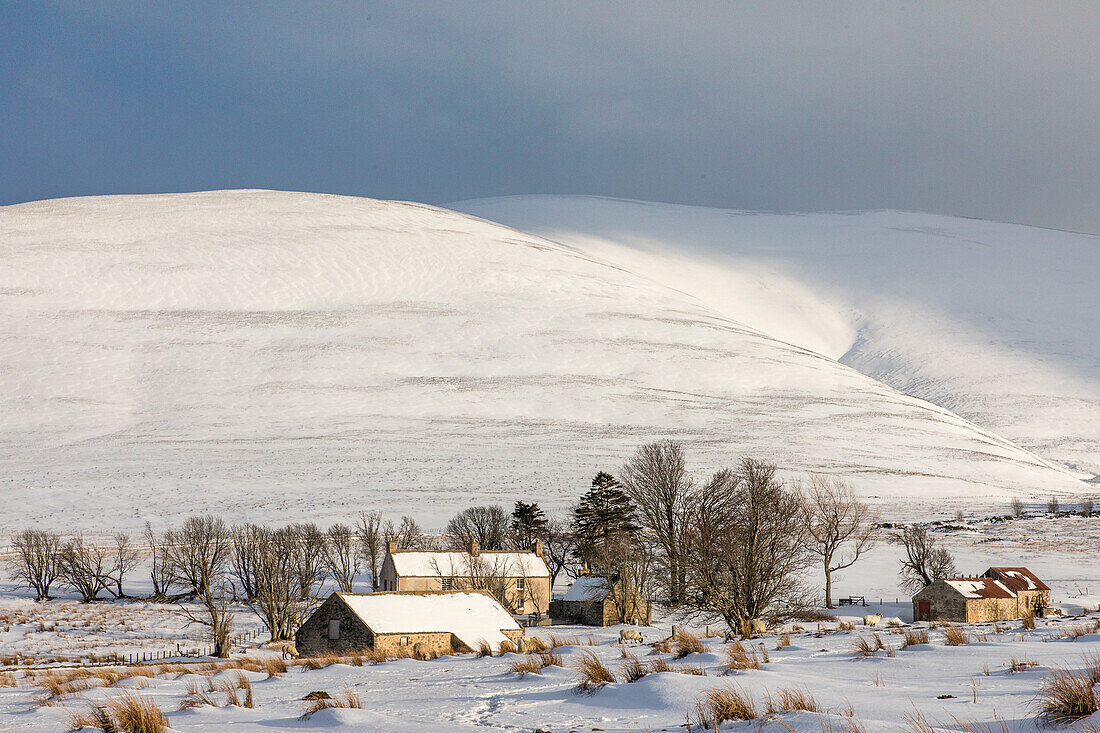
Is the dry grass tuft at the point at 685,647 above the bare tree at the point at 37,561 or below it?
below

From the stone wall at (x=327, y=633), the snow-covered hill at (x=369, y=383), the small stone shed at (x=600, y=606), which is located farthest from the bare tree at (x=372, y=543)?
the stone wall at (x=327, y=633)

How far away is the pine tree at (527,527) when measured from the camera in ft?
228

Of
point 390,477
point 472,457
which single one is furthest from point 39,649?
point 472,457

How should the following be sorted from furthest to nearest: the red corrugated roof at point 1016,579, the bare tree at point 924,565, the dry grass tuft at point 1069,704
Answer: the bare tree at point 924,565 → the red corrugated roof at point 1016,579 → the dry grass tuft at point 1069,704

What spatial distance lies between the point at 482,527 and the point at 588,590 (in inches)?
775

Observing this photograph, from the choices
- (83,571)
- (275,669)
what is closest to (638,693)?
(275,669)

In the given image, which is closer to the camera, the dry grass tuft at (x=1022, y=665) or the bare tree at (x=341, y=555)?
the dry grass tuft at (x=1022, y=665)

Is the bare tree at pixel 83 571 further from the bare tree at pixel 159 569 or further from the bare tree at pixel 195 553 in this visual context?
the bare tree at pixel 195 553

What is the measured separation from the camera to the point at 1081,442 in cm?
13000

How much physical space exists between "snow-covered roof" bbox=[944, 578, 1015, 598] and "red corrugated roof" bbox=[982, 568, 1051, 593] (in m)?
0.73

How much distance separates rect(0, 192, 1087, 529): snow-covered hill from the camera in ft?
290

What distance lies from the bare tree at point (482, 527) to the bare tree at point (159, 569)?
773 inches

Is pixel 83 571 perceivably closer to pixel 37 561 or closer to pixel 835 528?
pixel 37 561

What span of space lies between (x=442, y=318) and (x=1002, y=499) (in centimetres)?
7466
